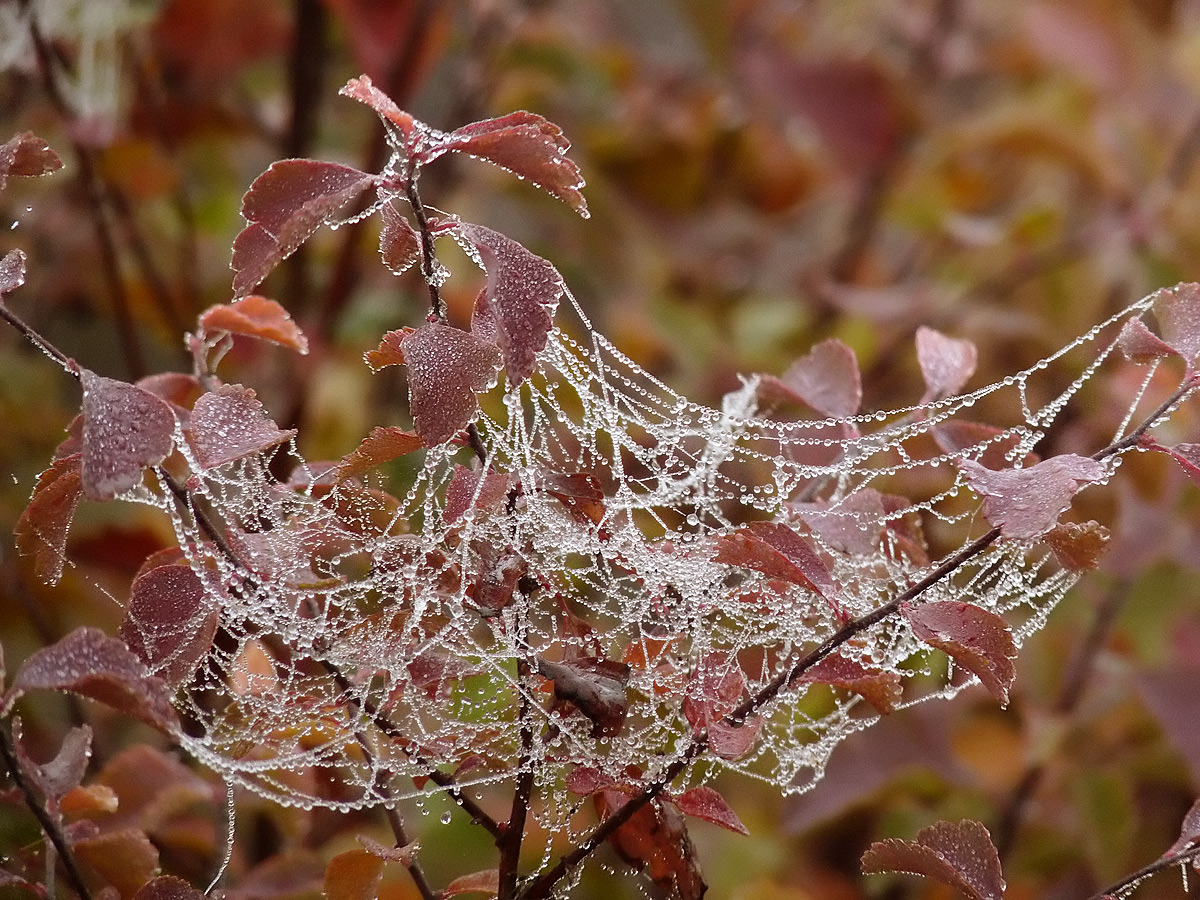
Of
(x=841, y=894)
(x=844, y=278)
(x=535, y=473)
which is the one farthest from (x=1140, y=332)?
(x=844, y=278)

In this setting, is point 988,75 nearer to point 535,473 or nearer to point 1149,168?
point 1149,168

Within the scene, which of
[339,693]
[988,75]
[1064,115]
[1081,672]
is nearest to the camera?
[339,693]

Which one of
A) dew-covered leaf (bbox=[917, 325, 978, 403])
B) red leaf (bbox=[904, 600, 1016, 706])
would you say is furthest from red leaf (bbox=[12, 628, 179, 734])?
dew-covered leaf (bbox=[917, 325, 978, 403])

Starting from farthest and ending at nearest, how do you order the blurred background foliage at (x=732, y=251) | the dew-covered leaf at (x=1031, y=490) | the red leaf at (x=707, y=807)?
1. the blurred background foliage at (x=732, y=251)
2. the red leaf at (x=707, y=807)
3. the dew-covered leaf at (x=1031, y=490)

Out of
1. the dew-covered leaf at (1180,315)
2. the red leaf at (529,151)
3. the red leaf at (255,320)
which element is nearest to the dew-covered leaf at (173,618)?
the red leaf at (255,320)

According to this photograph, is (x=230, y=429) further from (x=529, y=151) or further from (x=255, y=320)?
(x=529, y=151)

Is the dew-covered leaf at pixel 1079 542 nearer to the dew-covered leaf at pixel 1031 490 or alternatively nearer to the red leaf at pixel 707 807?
the dew-covered leaf at pixel 1031 490
